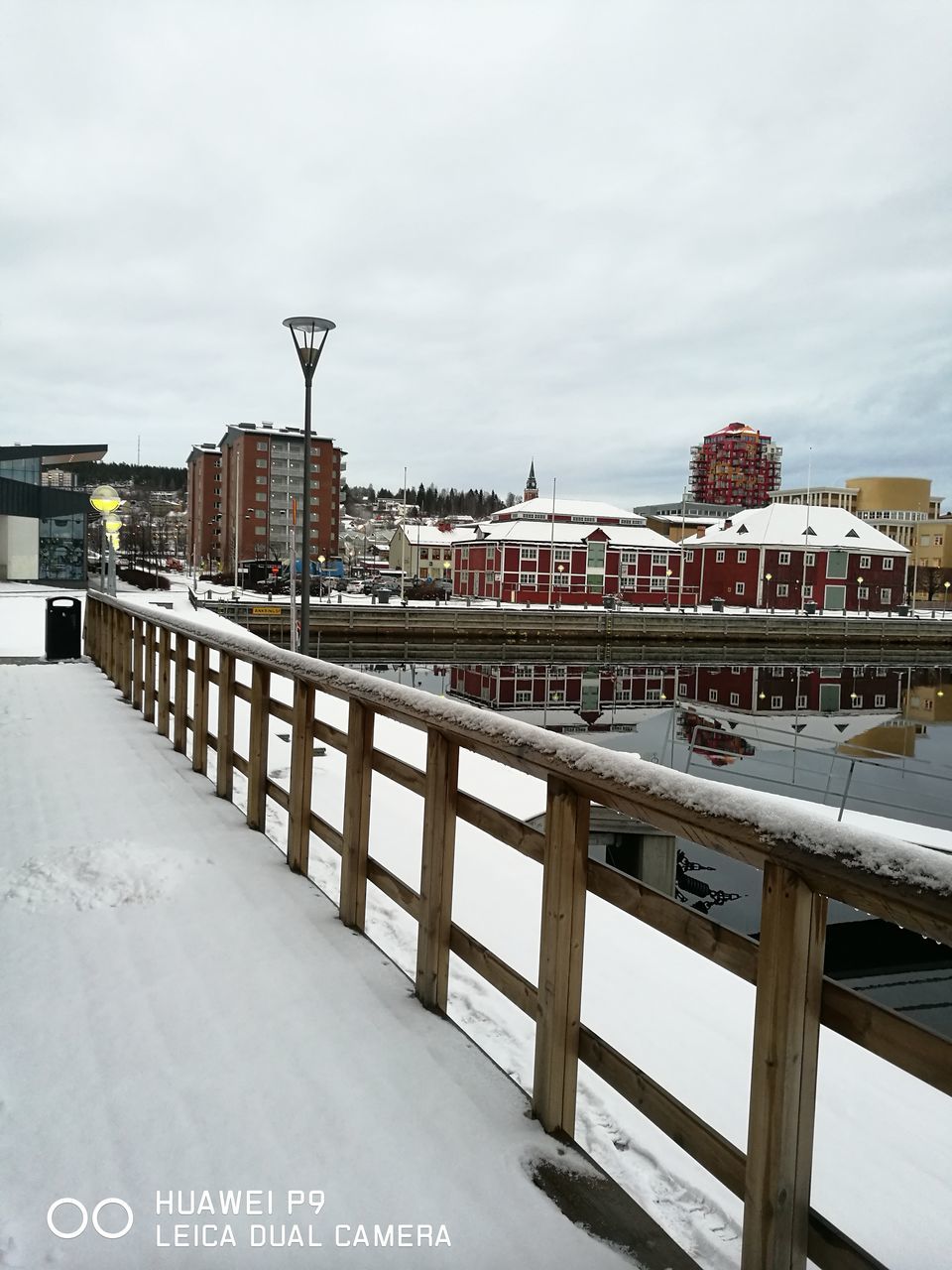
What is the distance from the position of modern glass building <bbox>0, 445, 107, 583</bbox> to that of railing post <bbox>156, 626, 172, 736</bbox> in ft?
123

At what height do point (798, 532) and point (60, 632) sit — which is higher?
point (798, 532)

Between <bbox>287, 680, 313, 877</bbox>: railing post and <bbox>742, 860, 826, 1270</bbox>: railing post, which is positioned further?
<bbox>287, 680, 313, 877</bbox>: railing post

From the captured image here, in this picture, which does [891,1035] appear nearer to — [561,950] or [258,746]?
[561,950]

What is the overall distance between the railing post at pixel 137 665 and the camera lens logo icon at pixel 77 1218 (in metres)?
8.08

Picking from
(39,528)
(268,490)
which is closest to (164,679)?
(39,528)

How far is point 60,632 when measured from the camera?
1436cm

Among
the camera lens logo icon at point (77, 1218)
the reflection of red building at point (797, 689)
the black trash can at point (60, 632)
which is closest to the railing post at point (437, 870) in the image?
the camera lens logo icon at point (77, 1218)

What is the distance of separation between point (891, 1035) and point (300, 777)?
3362 mm

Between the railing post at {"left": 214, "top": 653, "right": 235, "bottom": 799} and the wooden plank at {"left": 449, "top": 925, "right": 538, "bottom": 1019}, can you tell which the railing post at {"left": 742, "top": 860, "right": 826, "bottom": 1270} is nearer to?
the wooden plank at {"left": 449, "top": 925, "right": 538, "bottom": 1019}

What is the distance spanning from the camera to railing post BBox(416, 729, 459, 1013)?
9.92 ft

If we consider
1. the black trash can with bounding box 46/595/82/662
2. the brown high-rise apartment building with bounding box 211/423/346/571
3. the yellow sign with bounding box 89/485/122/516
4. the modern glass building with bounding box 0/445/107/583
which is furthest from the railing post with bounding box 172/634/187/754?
the brown high-rise apartment building with bounding box 211/423/346/571

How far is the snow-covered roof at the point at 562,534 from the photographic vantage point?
209ft

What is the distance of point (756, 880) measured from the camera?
12.9m

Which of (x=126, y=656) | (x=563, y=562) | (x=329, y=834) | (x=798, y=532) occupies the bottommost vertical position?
(x=329, y=834)
